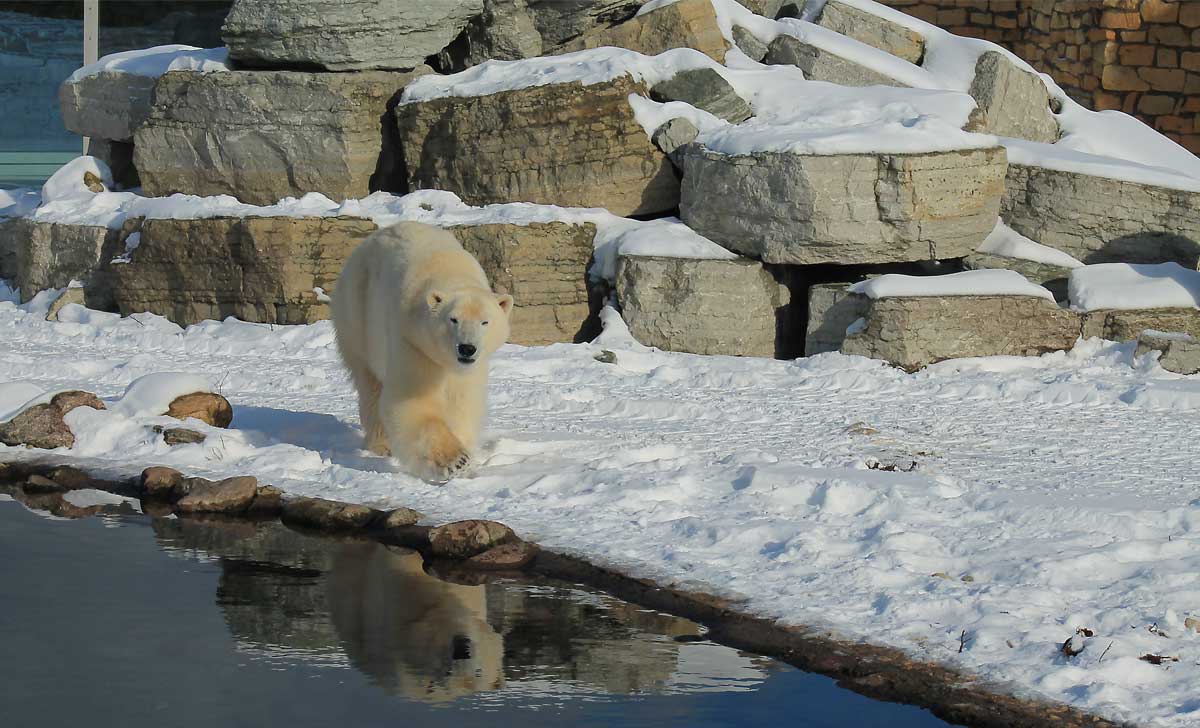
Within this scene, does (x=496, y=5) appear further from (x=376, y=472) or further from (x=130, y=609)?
(x=130, y=609)

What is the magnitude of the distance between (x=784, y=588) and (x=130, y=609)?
2569mm

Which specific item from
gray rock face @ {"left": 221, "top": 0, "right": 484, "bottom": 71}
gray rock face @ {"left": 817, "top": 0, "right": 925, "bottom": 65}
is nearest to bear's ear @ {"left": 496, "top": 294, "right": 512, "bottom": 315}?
gray rock face @ {"left": 221, "top": 0, "right": 484, "bottom": 71}

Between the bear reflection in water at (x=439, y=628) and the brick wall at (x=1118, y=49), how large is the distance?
1192 centimetres

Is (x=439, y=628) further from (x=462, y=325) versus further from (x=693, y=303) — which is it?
(x=693, y=303)

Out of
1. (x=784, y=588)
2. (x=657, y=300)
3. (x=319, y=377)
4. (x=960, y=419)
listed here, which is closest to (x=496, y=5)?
(x=657, y=300)

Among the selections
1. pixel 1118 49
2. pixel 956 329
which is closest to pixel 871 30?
pixel 1118 49

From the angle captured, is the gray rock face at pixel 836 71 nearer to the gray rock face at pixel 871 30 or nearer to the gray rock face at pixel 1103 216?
the gray rock face at pixel 871 30

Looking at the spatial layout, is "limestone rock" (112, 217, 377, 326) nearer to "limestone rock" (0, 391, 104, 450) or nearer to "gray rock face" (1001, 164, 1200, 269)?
"limestone rock" (0, 391, 104, 450)

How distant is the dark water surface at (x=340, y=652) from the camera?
465 centimetres

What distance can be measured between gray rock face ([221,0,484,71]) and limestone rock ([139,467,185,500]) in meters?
6.32

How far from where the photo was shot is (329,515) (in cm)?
673

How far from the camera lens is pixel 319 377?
32.6 feet

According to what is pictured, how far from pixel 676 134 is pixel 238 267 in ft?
12.7

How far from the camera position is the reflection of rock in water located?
4.95 m
